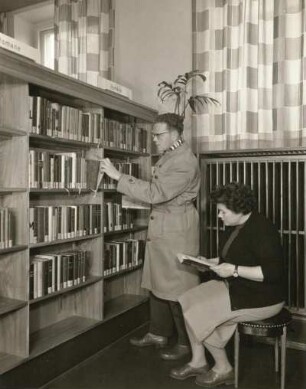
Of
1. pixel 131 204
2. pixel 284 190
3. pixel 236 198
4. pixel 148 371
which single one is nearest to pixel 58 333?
pixel 148 371

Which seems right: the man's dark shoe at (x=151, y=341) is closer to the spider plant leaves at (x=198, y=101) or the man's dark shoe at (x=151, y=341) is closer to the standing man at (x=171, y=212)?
the standing man at (x=171, y=212)

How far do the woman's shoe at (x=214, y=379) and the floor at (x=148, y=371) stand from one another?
2.3 inches

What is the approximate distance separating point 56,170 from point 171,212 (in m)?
0.82

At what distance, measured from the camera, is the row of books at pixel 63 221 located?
7.94 feet

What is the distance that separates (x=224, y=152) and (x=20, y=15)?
114 inches

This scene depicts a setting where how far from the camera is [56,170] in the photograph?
2.58m

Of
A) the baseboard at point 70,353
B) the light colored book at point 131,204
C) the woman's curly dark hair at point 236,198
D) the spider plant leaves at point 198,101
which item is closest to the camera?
the baseboard at point 70,353

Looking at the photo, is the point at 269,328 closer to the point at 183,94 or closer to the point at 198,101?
the point at 198,101

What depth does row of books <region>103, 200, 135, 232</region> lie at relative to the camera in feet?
10.1

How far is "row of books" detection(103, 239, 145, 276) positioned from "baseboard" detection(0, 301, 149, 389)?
0.34 metres

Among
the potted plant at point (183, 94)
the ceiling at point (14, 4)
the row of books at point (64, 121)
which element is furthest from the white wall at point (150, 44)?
the row of books at point (64, 121)

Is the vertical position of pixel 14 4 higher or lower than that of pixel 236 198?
higher

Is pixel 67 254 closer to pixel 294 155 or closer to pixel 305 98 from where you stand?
pixel 294 155

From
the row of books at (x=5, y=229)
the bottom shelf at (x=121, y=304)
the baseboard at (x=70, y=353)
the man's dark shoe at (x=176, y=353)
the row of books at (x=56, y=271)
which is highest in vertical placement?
the row of books at (x=5, y=229)
